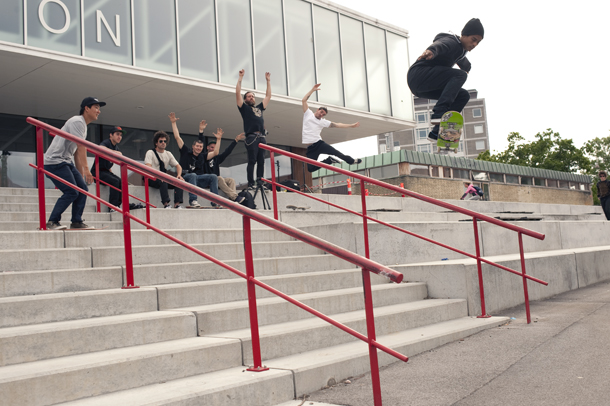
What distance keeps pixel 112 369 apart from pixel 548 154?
6127cm

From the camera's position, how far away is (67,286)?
4.16 metres

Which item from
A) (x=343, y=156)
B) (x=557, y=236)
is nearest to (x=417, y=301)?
(x=343, y=156)

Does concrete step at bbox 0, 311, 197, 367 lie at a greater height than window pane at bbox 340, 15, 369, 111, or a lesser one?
lesser

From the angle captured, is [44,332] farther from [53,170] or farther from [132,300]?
[53,170]

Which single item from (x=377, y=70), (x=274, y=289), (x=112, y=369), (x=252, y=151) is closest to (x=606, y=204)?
(x=377, y=70)

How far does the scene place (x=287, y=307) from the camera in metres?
4.52

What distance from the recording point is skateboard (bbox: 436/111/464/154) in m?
5.68

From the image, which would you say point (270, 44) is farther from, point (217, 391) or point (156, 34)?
point (217, 391)

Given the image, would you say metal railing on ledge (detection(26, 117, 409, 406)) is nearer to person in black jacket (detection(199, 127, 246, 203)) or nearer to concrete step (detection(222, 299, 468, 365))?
concrete step (detection(222, 299, 468, 365))

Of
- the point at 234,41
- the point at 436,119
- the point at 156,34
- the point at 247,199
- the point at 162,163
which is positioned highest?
the point at 234,41

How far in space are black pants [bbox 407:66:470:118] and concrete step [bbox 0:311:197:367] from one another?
3217 mm

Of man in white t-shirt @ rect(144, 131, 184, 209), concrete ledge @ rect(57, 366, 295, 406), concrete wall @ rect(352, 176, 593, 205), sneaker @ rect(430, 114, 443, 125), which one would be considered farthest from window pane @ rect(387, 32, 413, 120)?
concrete ledge @ rect(57, 366, 295, 406)

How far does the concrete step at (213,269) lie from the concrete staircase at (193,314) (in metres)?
0.01

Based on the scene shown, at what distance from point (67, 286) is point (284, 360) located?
1.74 metres
